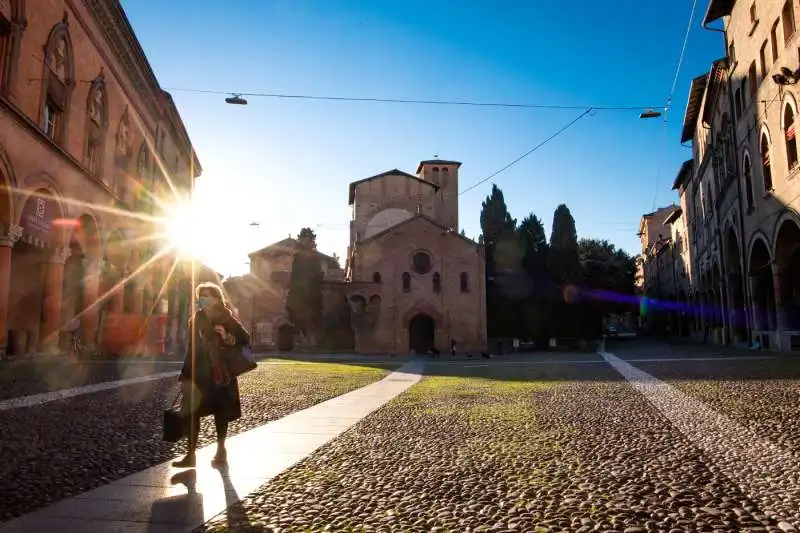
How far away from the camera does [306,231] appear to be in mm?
38688

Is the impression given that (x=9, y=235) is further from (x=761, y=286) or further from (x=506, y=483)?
(x=761, y=286)

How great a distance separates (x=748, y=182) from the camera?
2384cm

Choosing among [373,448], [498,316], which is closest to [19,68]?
[373,448]

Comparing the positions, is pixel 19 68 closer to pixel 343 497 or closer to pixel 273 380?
pixel 273 380

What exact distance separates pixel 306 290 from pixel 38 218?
72.5 feet

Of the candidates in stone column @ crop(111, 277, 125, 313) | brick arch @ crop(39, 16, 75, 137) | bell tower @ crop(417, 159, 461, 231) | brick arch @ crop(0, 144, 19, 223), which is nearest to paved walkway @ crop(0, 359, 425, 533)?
brick arch @ crop(0, 144, 19, 223)

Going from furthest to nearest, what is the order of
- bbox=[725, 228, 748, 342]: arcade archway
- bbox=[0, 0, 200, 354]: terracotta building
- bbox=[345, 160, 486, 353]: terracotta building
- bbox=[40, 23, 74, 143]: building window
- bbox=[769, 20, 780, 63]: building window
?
1. bbox=[345, 160, 486, 353]: terracotta building
2. bbox=[725, 228, 748, 342]: arcade archway
3. bbox=[769, 20, 780, 63]: building window
4. bbox=[40, 23, 74, 143]: building window
5. bbox=[0, 0, 200, 354]: terracotta building

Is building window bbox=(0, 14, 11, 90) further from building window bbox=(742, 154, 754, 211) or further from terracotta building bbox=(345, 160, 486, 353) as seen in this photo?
building window bbox=(742, 154, 754, 211)

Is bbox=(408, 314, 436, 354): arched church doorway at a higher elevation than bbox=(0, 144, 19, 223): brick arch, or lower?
lower

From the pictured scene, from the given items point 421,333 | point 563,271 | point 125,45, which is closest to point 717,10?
point 563,271

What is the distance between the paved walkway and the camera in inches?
129

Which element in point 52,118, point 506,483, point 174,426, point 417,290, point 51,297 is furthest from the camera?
point 417,290

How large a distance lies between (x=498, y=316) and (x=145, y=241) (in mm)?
25033

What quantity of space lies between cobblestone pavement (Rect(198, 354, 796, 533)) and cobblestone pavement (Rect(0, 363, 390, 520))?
1.48 metres
